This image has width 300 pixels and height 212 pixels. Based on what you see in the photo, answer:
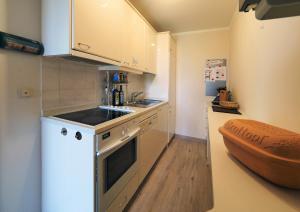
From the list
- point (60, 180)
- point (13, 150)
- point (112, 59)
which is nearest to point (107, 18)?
point (112, 59)

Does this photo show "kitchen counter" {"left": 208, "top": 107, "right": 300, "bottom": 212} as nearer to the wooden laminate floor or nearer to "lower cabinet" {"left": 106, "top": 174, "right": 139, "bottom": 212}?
"lower cabinet" {"left": 106, "top": 174, "right": 139, "bottom": 212}

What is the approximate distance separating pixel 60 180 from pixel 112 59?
1179mm

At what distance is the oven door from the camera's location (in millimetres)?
1077

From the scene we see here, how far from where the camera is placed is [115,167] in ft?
4.17

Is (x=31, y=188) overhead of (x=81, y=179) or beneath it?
beneath

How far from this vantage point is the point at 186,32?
11.0 ft

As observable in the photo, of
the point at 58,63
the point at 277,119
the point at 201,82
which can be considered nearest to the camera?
the point at 277,119

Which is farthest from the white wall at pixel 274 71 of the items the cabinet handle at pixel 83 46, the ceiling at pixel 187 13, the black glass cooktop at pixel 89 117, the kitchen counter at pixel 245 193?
the cabinet handle at pixel 83 46

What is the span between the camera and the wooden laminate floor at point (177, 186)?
5.15ft

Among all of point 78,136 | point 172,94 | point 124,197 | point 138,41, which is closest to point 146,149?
point 124,197

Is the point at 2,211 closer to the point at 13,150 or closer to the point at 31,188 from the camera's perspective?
the point at 31,188

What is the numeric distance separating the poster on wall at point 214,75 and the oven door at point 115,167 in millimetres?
2262

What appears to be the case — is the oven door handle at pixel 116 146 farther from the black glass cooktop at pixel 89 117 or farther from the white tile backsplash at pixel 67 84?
the white tile backsplash at pixel 67 84

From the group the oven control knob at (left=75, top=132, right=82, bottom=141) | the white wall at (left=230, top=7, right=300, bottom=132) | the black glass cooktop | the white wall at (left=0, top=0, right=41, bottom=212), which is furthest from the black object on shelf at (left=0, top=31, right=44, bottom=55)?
the white wall at (left=230, top=7, right=300, bottom=132)
